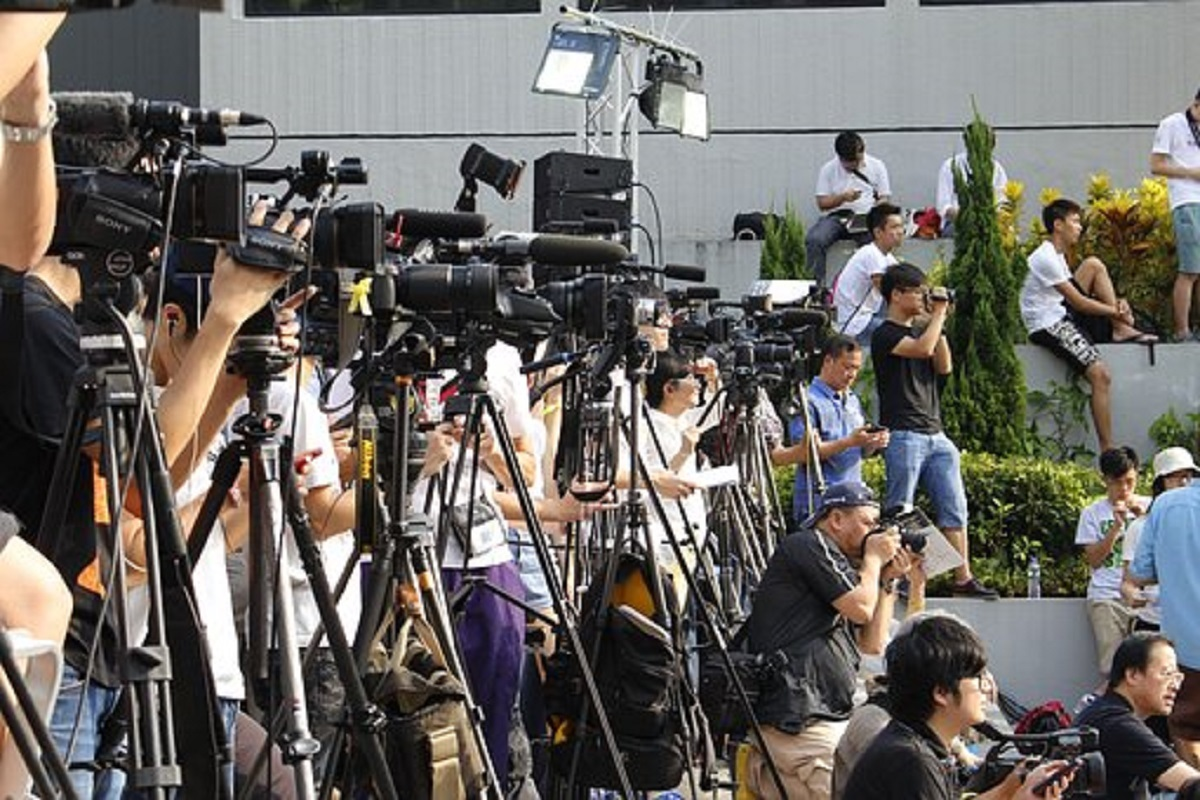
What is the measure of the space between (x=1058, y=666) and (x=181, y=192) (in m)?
8.92

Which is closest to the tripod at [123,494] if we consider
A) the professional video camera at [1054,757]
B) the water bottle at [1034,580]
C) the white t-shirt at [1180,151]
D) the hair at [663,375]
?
the professional video camera at [1054,757]

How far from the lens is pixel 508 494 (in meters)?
8.16

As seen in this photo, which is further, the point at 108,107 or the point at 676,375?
the point at 676,375

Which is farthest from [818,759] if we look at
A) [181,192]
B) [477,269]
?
[181,192]

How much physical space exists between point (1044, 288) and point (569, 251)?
10002 millimetres

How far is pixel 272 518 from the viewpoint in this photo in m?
4.64

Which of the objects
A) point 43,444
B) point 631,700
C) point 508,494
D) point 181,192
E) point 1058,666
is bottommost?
point 1058,666

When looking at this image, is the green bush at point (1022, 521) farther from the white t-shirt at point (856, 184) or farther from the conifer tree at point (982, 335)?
the white t-shirt at point (856, 184)

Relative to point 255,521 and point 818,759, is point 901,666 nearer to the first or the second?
point 818,759

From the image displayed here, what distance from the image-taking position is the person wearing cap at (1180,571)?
33.5ft

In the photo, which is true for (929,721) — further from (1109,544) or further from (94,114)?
(1109,544)

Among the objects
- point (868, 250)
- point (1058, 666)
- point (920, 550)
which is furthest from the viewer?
point (868, 250)

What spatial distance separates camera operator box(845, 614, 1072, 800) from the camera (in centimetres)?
643

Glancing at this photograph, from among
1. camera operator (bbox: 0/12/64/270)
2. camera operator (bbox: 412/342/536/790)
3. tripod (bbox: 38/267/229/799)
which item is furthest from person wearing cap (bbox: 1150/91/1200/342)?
camera operator (bbox: 0/12/64/270)
